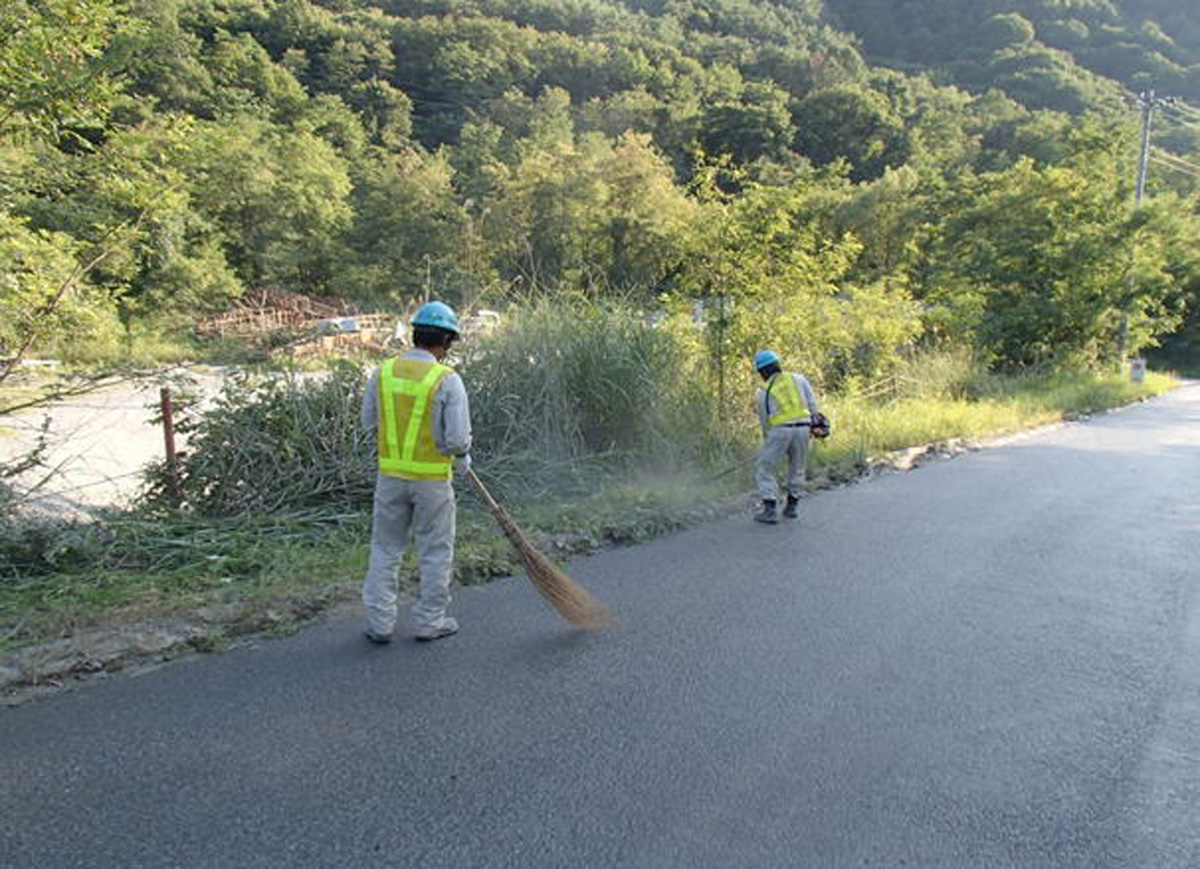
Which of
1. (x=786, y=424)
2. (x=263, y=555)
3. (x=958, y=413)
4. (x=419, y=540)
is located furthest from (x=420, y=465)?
(x=958, y=413)

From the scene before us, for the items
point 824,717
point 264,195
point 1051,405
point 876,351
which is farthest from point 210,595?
point 264,195

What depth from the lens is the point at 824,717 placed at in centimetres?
362

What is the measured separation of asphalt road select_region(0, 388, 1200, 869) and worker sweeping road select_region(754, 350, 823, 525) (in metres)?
1.99

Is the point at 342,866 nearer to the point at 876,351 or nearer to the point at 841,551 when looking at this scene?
the point at 841,551

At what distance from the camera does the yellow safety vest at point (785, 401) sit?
7.67 meters

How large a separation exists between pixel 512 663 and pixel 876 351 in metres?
12.0

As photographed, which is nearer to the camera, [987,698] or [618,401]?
[987,698]

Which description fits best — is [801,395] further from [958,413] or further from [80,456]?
[958,413]

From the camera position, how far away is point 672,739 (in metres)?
3.40

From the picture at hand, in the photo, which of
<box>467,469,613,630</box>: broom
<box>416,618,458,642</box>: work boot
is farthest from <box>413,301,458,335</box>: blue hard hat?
<box>416,618,458,642</box>: work boot

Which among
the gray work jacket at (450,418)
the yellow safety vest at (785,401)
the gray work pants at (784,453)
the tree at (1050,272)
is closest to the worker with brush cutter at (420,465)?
the gray work jacket at (450,418)

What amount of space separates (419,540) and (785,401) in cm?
427

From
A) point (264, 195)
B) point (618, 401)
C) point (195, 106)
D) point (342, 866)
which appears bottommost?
point (342, 866)

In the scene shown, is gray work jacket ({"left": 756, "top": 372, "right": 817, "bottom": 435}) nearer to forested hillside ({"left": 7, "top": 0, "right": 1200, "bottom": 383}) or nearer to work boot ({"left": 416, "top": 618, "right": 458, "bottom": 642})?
forested hillside ({"left": 7, "top": 0, "right": 1200, "bottom": 383})
